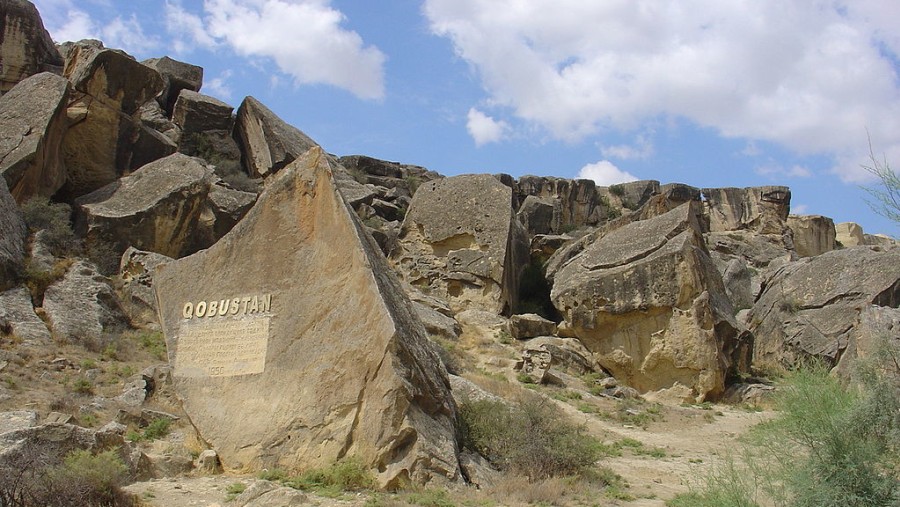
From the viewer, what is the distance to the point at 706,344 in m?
16.2

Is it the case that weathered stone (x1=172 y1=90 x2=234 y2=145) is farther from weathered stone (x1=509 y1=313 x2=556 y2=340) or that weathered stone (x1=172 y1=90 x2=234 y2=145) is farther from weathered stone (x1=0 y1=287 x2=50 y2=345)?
weathered stone (x1=509 y1=313 x2=556 y2=340)

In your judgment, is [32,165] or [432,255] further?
[432,255]

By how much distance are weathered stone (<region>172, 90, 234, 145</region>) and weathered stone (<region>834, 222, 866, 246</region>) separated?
130 ft

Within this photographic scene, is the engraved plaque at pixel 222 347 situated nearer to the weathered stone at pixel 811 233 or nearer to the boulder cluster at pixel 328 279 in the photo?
the boulder cluster at pixel 328 279

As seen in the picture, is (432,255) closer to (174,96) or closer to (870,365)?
(174,96)

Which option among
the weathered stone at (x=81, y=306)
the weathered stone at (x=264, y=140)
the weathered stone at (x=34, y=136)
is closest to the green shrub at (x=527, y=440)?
the weathered stone at (x=81, y=306)

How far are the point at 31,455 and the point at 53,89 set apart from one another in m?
15.7

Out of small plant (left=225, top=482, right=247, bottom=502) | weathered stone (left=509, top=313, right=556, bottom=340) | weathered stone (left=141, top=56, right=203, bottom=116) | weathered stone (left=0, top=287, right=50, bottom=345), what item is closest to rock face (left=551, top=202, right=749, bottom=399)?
weathered stone (left=509, top=313, right=556, bottom=340)

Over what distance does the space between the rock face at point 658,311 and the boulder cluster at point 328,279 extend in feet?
0.15

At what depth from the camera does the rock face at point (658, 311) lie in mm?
16391

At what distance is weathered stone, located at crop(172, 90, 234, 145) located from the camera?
28.0m

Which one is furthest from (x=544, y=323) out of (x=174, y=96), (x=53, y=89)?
(x=174, y=96)

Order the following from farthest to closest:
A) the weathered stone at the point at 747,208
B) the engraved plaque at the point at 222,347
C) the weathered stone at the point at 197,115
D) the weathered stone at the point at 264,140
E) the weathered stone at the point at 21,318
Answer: the weathered stone at the point at 747,208, the weathered stone at the point at 197,115, the weathered stone at the point at 264,140, the weathered stone at the point at 21,318, the engraved plaque at the point at 222,347

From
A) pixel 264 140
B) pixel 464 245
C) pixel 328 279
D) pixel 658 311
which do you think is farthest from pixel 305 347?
pixel 264 140
